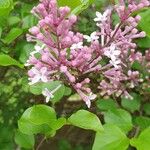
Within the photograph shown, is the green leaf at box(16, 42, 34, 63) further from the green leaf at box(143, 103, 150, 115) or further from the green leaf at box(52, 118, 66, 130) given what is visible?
the green leaf at box(143, 103, 150, 115)

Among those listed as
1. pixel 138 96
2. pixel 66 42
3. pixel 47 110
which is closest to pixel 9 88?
pixel 138 96

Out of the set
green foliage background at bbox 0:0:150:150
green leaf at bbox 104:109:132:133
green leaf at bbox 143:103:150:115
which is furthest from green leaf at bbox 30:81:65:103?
green leaf at bbox 143:103:150:115

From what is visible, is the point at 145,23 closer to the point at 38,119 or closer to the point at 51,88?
the point at 51,88

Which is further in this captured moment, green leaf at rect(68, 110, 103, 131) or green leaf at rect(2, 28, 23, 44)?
green leaf at rect(2, 28, 23, 44)

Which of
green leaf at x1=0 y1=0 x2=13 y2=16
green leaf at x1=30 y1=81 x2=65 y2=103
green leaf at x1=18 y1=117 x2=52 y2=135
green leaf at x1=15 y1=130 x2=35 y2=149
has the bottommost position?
green leaf at x1=15 y1=130 x2=35 y2=149

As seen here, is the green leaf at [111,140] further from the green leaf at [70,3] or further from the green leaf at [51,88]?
the green leaf at [70,3]

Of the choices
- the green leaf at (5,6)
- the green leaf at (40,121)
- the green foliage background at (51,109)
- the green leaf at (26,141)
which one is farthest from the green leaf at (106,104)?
the green leaf at (5,6)

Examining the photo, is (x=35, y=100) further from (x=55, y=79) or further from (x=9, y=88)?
(x=55, y=79)
